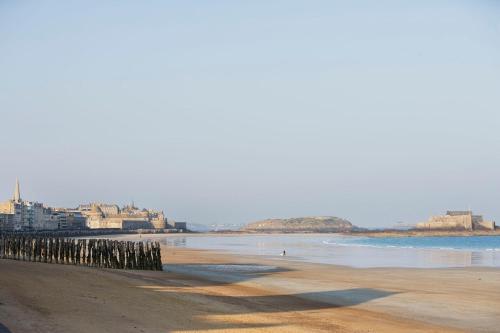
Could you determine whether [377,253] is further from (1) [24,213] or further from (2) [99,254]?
(1) [24,213]

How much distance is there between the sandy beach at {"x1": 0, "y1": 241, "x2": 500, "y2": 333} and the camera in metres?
12.9

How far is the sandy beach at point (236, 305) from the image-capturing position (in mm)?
12945

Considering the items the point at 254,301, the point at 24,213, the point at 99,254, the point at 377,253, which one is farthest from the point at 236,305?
the point at 24,213

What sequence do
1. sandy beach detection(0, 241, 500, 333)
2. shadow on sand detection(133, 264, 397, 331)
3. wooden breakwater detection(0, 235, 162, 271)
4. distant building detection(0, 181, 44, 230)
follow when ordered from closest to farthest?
sandy beach detection(0, 241, 500, 333) → shadow on sand detection(133, 264, 397, 331) → wooden breakwater detection(0, 235, 162, 271) → distant building detection(0, 181, 44, 230)

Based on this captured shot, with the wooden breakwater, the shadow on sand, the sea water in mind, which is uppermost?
the wooden breakwater

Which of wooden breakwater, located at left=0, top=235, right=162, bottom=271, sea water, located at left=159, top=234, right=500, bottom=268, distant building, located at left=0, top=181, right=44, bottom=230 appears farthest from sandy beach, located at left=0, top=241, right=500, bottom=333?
distant building, located at left=0, top=181, right=44, bottom=230

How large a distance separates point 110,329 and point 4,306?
2137 millimetres

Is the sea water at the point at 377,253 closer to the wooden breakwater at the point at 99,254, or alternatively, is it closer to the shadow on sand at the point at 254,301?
the wooden breakwater at the point at 99,254

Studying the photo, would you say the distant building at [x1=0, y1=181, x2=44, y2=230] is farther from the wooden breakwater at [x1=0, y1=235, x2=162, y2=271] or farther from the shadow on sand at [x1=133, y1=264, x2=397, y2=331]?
the shadow on sand at [x1=133, y1=264, x2=397, y2=331]

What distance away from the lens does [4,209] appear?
162750 millimetres

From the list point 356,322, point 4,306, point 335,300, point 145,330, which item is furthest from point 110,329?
point 335,300

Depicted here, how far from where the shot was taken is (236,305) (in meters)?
17.7

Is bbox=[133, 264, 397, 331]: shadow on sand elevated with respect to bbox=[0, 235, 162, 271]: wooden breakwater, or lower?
lower

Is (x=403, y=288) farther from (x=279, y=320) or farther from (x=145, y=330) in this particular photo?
(x=145, y=330)
